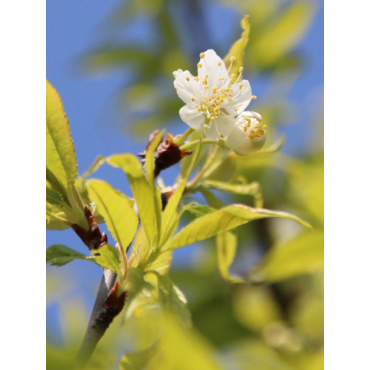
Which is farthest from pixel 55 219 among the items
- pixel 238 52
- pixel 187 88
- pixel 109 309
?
pixel 238 52

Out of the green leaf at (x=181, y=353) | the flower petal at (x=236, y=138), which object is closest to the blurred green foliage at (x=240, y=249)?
the green leaf at (x=181, y=353)

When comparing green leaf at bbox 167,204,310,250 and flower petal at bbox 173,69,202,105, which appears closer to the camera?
green leaf at bbox 167,204,310,250

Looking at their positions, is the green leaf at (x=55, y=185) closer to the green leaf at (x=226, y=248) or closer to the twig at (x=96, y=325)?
the twig at (x=96, y=325)

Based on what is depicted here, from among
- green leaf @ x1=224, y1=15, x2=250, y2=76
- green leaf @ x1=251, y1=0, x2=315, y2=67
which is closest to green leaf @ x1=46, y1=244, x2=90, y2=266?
green leaf @ x1=224, y1=15, x2=250, y2=76

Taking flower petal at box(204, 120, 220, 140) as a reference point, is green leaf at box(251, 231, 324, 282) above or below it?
below

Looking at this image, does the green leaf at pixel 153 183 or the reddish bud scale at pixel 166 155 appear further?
the reddish bud scale at pixel 166 155

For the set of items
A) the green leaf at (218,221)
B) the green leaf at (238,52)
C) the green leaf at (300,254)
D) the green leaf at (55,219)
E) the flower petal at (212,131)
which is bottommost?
the green leaf at (300,254)

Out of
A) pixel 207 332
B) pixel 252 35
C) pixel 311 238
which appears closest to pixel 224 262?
pixel 311 238

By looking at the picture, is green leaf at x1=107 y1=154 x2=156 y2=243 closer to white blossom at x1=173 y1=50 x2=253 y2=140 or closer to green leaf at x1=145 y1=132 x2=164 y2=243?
green leaf at x1=145 y1=132 x2=164 y2=243
